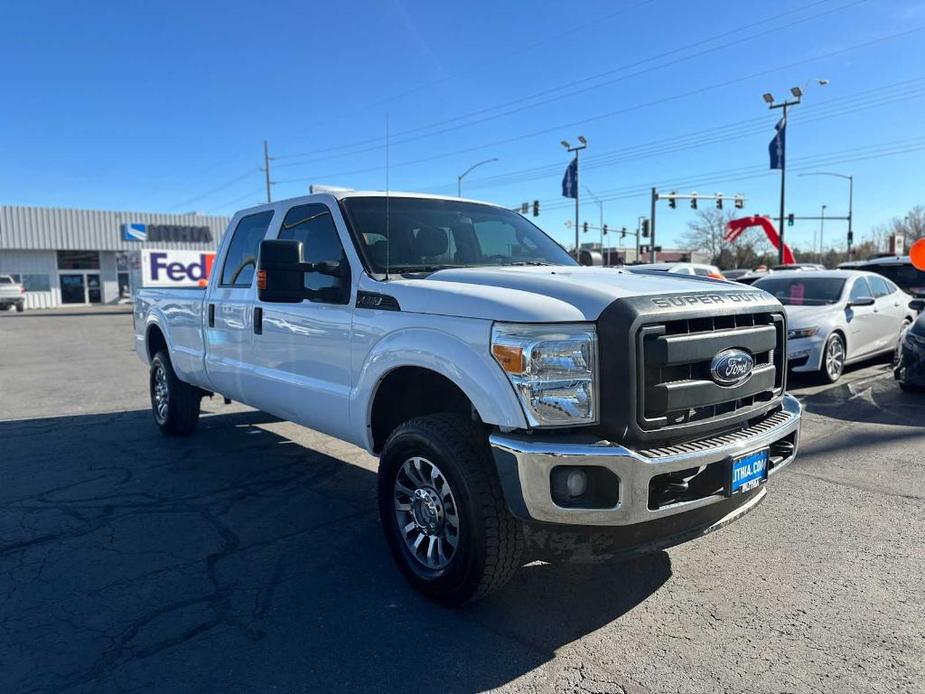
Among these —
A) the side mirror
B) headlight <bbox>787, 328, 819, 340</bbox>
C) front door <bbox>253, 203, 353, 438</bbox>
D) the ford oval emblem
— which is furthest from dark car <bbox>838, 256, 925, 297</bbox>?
the side mirror

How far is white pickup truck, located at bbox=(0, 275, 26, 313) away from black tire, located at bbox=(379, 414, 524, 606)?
137 feet

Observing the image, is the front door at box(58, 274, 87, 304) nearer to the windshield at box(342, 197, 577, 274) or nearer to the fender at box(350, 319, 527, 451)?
the windshield at box(342, 197, 577, 274)

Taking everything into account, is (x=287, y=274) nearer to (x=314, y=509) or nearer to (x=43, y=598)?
(x=314, y=509)

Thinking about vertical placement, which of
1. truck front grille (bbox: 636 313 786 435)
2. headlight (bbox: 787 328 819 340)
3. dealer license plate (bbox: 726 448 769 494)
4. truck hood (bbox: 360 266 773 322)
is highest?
A: truck hood (bbox: 360 266 773 322)

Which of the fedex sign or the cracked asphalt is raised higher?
the fedex sign

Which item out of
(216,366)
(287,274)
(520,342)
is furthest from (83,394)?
(520,342)

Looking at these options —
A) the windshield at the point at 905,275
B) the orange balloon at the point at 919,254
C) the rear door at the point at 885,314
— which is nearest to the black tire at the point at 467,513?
the rear door at the point at 885,314

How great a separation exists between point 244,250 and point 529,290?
10.3 ft

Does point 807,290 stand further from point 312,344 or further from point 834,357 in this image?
point 312,344

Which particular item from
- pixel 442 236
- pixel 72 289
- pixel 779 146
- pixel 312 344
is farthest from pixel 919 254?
pixel 72 289

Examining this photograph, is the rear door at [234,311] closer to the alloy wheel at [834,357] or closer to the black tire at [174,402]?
the black tire at [174,402]

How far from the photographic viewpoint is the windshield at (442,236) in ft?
13.6

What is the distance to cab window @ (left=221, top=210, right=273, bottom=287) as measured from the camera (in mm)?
5306

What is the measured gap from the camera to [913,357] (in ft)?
26.5
